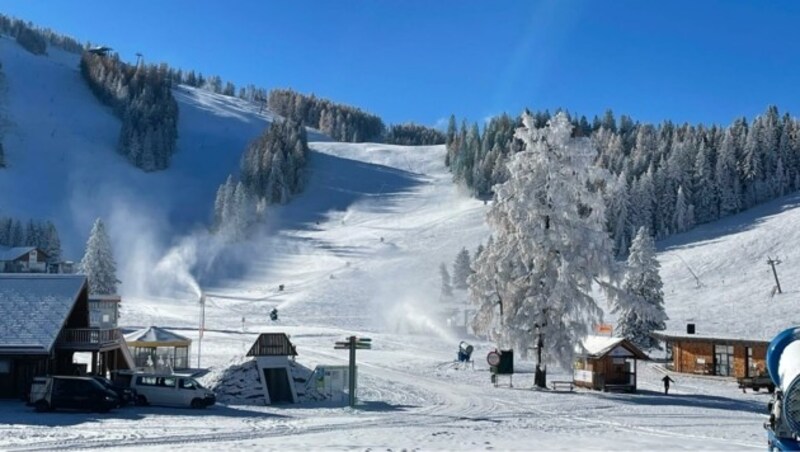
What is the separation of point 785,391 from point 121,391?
27.2m

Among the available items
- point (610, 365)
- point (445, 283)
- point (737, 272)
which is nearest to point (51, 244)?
point (445, 283)

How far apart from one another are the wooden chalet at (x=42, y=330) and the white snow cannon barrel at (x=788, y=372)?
29.2 metres

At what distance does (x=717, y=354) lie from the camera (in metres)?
51.5

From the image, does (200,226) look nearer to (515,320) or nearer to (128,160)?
(128,160)

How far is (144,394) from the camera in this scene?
32.3 metres

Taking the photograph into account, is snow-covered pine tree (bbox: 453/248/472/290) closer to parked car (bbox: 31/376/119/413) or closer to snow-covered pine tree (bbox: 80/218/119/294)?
snow-covered pine tree (bbox: 80/218/119/294)

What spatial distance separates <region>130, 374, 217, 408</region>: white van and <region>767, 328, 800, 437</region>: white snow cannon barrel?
83.2ft

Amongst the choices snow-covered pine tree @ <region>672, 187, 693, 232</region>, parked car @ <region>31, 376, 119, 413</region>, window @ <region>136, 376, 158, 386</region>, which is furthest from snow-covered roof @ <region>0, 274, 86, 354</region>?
snow-covered pine tree @ <region>672, 187, 693, 232</region>

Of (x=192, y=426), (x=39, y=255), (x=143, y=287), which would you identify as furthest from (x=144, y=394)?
Result: (x=143, y=287)

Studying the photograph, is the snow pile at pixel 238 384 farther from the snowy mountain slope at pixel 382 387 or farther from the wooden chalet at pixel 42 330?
the wooden chalet at pixel 42 330

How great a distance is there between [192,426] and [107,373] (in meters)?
17.6

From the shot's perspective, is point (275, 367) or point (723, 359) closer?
point (275, 367)

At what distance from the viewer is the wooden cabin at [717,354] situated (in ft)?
159

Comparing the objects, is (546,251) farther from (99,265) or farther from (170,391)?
(99,265)
